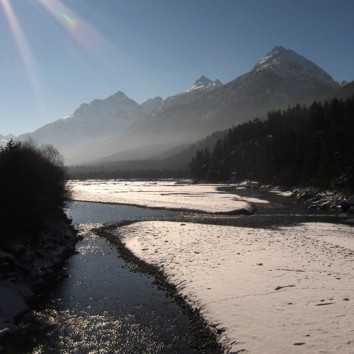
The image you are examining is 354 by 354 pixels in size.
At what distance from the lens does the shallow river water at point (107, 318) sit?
1448 cm

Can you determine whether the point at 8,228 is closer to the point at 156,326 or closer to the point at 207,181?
the point at 156,326

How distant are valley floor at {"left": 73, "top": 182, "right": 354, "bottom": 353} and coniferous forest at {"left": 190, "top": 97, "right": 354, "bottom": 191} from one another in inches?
1691

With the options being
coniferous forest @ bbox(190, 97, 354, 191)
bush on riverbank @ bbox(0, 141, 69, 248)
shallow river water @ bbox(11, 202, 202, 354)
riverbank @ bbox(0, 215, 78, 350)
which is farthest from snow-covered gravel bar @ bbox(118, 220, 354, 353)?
coniferous forest @ bbox(190, 97, 354, 191)

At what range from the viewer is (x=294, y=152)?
390 feet

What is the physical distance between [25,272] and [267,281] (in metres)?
14.7

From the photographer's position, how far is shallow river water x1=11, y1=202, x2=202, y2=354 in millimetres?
14484

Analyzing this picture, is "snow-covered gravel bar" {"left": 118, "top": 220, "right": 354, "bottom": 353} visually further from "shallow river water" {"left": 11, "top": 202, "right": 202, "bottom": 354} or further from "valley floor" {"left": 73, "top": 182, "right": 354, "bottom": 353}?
"shallow river water" {"left": 11, "top": 202, "right": 202, "bottom": 354}

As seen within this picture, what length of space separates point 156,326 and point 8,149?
23468 mm

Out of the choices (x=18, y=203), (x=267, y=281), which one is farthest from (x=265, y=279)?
(x=18, y=203)

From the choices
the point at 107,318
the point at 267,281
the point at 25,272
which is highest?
the point at 25,272

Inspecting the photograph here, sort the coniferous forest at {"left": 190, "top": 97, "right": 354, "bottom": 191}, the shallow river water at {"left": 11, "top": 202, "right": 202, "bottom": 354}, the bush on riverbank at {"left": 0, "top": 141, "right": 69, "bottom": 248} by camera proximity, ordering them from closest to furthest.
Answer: the shallow river water at {"left": 11, "top": 202, "right": 202, "bottom": 354} < the bush on riverbank at {"left": 0, "top": 141, "right": 69, "bottom": 248} < the coniferous forest at {"left": 190, "top": 97, "right": 354, "bottom": 191}

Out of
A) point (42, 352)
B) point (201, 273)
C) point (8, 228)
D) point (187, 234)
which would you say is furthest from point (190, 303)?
point (187, 234)

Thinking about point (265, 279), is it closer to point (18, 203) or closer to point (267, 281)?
point (267, 281)

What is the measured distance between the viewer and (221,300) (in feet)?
57.6
